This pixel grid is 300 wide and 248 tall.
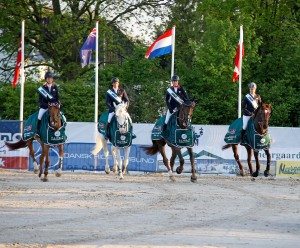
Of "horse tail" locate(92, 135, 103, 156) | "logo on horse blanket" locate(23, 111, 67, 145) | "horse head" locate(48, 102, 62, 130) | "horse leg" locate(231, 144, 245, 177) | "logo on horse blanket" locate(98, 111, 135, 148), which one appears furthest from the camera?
"horse tail" locate(92, 135, 103, 156)

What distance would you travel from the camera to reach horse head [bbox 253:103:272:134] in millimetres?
28641

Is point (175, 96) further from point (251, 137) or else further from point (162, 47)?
point (162, 47)

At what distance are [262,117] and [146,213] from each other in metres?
11.5

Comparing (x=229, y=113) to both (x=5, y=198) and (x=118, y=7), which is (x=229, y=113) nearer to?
(x=118, y=7)

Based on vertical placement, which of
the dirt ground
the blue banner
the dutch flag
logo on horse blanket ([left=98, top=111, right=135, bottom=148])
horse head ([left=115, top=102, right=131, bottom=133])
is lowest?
the dirt ground

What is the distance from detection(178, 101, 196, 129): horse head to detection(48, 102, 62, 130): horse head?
3346 millimetres

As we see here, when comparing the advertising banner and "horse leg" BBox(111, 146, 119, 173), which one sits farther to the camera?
the advertising banner

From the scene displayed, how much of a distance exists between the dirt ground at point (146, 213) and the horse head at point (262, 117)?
1.78 m

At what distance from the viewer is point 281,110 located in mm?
44688

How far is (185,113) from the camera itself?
88.1 ft

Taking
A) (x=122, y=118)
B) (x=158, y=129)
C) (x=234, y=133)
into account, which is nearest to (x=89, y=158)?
(x=158, y=129)

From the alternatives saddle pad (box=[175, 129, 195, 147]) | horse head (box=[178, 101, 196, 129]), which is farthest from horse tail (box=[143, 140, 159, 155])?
horse head (box=[178, 101, 196, 129])

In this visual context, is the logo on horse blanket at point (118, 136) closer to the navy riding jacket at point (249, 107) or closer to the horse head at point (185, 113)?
the horse head at point (185, 113)

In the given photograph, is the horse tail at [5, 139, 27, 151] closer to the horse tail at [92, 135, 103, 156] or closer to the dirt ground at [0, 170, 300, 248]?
the dirt ground at [0, 170, 300, 248]
